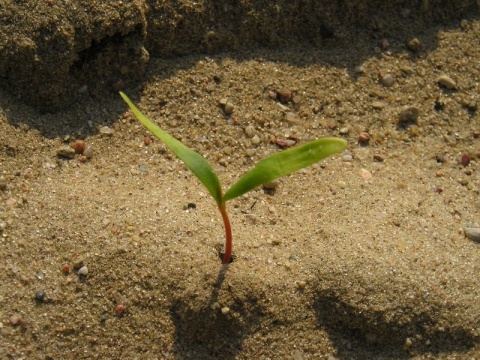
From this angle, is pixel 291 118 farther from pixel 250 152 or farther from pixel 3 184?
pixel 3 184

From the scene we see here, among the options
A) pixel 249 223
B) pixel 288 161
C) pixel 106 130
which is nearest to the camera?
pixel 288 161

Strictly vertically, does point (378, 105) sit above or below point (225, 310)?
above

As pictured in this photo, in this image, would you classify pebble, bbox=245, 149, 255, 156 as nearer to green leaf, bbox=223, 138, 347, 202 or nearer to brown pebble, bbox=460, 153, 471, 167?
green leaf, bbox=223, 138, 347, 202

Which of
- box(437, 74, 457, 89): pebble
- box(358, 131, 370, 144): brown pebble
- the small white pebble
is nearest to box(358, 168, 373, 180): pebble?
the small white pebble

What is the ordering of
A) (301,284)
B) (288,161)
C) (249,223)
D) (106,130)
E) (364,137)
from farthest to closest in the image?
(364,137)
(106,130)
(249,223)
(301,284)
(288,161)

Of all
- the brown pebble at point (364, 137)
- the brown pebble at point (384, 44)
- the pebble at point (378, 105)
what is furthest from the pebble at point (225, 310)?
the brown pebble at point (384, 44)

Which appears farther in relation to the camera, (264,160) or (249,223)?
(249,223)

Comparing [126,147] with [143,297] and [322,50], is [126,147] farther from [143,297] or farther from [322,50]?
[322,50]

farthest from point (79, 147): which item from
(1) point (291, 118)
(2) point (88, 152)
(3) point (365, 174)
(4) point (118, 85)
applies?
(3) point (365, 174)
